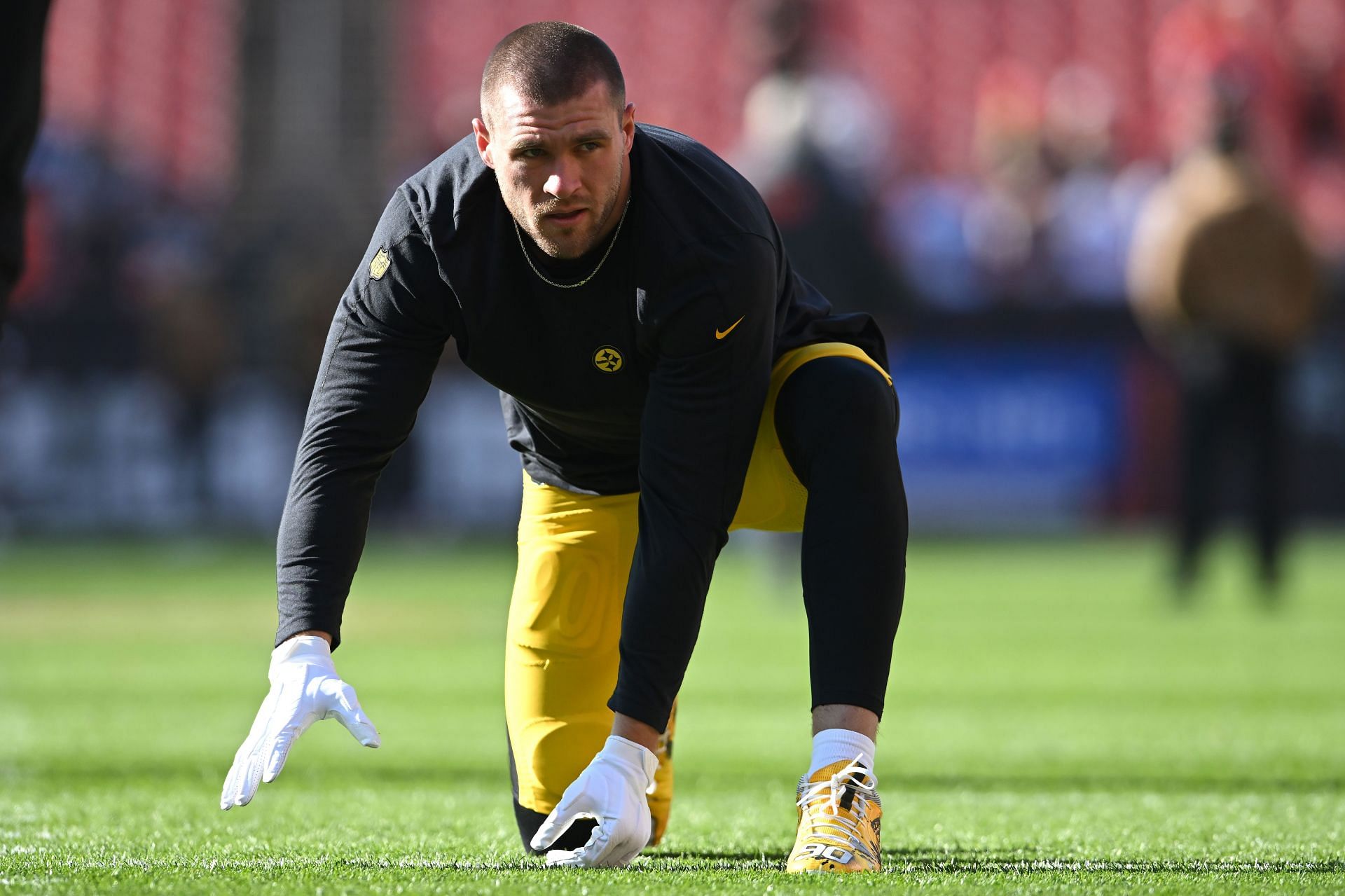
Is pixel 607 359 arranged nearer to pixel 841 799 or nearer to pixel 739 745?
pixel 841 799

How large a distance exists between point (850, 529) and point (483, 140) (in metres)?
0.80

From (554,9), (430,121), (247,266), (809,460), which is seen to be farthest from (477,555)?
(809,460)

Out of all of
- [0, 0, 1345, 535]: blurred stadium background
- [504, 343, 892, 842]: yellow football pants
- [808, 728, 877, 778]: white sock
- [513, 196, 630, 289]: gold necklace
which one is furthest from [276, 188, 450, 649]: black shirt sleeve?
[0, 0, 1345, 535]: blurred stadium background

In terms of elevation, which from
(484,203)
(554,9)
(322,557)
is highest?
(554,9)

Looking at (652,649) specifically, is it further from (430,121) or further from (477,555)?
(430,121)

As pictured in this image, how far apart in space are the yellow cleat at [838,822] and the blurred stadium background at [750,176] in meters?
6.37

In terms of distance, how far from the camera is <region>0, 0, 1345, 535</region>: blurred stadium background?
1159 centimetres

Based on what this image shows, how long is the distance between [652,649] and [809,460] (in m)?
0.42

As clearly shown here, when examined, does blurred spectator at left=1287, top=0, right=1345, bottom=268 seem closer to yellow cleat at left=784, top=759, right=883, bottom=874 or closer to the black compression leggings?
the black compression leggings

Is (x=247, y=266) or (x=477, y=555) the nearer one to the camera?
(x=477, y=555)

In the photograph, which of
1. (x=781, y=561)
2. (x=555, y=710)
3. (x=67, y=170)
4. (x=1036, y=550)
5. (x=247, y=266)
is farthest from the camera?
(x=67, y=170)

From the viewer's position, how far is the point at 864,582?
2562 millimetres

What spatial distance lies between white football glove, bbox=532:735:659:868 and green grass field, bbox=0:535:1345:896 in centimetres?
4

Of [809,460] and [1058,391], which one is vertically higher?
[809,460]
